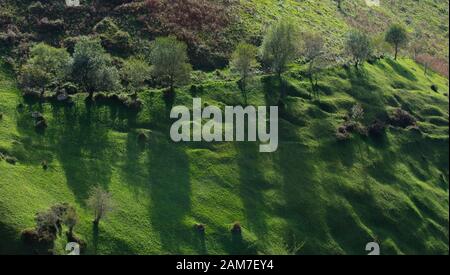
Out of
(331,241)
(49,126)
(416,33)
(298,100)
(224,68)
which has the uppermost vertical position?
(416,33)

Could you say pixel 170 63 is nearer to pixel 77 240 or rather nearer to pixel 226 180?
pixel 226 180

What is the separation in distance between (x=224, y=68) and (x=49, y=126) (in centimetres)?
3633

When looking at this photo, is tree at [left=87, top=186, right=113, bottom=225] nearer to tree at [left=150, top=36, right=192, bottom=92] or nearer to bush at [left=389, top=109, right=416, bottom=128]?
tree at [left=150, top=36, right=192, bottom=92]

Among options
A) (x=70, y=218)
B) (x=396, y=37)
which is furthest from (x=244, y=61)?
(x=396, y=37)

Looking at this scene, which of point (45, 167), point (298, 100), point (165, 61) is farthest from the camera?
point (298, 100)

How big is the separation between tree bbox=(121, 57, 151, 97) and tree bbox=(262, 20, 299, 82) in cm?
2271

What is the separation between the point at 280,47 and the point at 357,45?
70.8 ft

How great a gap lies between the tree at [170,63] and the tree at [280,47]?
56.9 ft

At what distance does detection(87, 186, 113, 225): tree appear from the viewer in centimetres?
6506

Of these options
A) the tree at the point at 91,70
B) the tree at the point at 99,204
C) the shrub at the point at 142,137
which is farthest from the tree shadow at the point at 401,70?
the tree at the point at 99,204

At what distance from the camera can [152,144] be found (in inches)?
3191

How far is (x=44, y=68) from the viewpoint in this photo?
288ft

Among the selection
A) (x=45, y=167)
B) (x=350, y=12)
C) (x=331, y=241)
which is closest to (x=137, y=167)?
(x=45, y=167)

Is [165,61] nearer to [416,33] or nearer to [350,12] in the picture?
[350,12]
